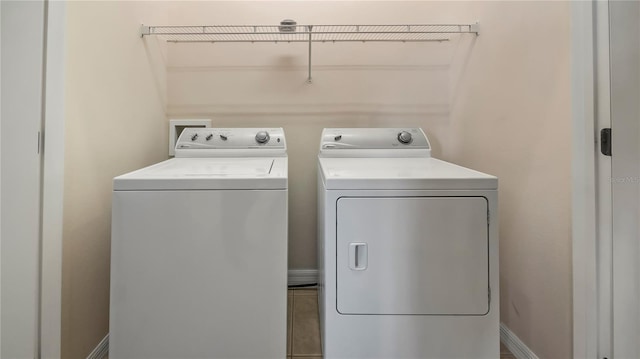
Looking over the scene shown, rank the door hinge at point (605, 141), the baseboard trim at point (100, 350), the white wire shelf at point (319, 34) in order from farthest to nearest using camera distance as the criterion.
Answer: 1. the white wire shelf at point (319, 34)
2. the baseboard trim at point (100, 350)
3. the door hinge at point (605, 141)

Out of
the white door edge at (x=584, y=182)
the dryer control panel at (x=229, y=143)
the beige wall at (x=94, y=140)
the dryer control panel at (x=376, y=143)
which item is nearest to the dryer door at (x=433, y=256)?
the white door edge at (x=584, y=182)

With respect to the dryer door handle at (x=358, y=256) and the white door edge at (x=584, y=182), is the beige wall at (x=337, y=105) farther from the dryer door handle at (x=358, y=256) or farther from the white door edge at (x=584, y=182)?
the dryer door handle at (x=358, y=256)

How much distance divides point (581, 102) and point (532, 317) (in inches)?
36.5

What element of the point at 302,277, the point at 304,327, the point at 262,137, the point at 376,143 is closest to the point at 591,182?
the point at 376,143

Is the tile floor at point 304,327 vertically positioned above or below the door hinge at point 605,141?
below

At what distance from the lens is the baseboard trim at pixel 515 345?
1.30m

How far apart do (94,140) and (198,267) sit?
32.5 inches

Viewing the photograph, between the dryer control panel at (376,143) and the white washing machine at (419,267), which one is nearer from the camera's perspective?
the white washing machine at (419,267)

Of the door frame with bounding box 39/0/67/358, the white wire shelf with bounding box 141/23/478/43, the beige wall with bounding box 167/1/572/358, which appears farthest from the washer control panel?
the door frame with bounding box 39/0/67/358

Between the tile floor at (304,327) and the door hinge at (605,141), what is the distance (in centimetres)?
105

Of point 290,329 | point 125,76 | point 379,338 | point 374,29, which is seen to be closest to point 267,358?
point 379,338

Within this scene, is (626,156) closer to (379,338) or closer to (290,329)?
(379,338)

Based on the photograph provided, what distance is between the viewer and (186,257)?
3.22 feet

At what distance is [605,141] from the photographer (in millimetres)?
905
